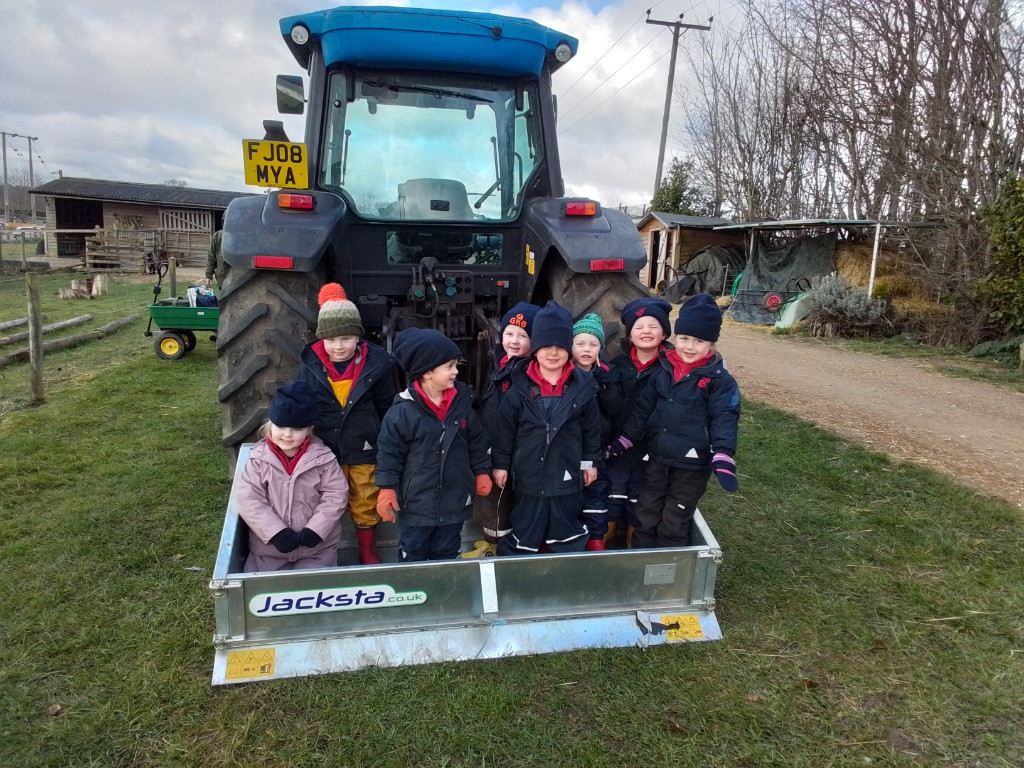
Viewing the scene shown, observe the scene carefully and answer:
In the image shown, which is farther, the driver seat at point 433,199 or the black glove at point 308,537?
the driver seat at point 433,199

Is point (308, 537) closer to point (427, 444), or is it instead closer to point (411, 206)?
point (427, 444)

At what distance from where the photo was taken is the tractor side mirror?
344 centimetres

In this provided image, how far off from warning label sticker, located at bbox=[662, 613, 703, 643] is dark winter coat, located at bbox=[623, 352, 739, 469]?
59 centimetres

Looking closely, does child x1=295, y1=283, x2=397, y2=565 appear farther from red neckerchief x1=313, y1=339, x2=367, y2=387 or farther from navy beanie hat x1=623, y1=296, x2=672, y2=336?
navy beanie hat x1=623, y1=296, x2=672, y2=336

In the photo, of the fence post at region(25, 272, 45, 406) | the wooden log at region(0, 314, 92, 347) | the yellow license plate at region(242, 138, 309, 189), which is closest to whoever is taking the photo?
the yellow license plate at region(242, 138, 309, 189)

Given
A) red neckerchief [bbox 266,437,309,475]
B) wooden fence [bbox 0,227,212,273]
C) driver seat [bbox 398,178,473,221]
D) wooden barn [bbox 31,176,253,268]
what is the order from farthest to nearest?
wooden barn [bbox 31,176,253,268]
wooden fence [bbox 0,227,212,273]
driver seat [bbox 398,178,473,221]
red neckerchief [bbox 266,437,309,475]

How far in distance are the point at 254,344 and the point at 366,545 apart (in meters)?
0.99

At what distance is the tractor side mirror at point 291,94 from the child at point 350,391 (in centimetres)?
124

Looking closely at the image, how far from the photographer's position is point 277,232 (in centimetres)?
301

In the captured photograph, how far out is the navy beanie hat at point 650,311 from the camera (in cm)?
291

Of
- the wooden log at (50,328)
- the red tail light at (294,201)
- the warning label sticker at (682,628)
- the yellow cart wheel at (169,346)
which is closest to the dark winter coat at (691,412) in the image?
the warning label sticker at (682,628)

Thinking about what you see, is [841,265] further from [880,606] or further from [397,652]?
[397,652]

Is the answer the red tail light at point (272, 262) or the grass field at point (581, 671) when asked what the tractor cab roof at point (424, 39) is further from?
the grass field at point (581, 671)

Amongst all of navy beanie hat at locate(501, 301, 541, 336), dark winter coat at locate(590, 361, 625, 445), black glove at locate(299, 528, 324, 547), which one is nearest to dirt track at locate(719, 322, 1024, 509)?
dark winter coat at locate(590, 361, 625, 445)
